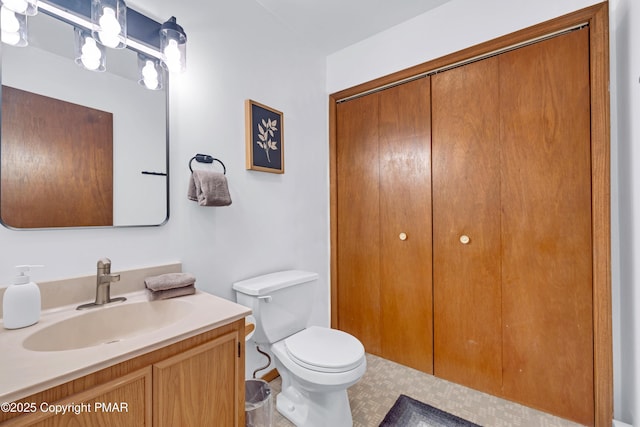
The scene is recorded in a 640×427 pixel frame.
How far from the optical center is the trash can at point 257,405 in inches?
52.1

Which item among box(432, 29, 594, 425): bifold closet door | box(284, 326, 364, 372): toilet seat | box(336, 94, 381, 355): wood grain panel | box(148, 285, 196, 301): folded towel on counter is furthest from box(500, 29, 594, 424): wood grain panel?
box(148, 285, 196, 301): folded towel on counter

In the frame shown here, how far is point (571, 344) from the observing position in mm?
1485

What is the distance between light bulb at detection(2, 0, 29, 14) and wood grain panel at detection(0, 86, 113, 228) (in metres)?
0.26

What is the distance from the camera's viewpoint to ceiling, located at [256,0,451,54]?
1808mm

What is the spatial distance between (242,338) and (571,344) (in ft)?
5.56

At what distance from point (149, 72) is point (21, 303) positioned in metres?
1.03

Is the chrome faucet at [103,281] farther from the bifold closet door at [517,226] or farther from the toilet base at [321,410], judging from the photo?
the bifold closet door at [517,226]

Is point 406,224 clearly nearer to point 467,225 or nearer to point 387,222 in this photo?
point 387,222

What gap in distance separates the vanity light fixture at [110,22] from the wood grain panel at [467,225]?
1.75 m

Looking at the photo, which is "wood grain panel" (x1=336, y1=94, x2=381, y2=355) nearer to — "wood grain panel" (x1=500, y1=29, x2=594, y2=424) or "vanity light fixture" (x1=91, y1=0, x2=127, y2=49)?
"wood grain panel" (x1=500, y1=29, x2=594, y2=424)

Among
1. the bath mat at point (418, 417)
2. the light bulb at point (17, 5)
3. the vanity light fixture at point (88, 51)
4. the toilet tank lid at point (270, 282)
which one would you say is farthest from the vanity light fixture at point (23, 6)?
the bath mat at point (418, 417)

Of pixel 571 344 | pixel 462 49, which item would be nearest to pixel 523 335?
pixel 571 344

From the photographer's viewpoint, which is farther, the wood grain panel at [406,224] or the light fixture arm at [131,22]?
the wood grain panel at [406,224]

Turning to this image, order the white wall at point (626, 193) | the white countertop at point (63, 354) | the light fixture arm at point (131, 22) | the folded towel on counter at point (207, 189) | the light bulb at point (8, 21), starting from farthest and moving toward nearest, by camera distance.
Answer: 1. the folded towel on counter at point (207, 189)
2. the white wall at point (626, 193)
3. the light fixture arm at point (131, 22)
4. the light bulb at point (8, 21)
5. the white countertop at point (63, 354)
